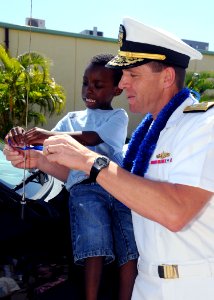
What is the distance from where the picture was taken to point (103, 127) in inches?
87.5

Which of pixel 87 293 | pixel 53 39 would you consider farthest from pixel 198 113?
pixel 53 39

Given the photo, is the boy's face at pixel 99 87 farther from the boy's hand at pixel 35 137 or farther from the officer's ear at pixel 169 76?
the officer's ear at pixel 169 76

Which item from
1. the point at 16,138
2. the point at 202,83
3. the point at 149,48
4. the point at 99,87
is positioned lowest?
the point at 16,138

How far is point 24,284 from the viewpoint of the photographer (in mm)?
1740

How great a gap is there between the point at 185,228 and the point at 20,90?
7.81 meters

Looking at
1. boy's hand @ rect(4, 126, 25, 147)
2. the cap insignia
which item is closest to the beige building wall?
boy's hand @ rect(4, 126, 25, 147)

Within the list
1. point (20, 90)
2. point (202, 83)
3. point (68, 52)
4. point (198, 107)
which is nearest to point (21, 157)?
point (198, 107)

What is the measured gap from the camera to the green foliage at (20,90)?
340 inches

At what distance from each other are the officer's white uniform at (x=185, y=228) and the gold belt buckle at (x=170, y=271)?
0.04 feet

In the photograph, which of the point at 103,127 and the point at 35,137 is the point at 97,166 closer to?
the point at 35,137

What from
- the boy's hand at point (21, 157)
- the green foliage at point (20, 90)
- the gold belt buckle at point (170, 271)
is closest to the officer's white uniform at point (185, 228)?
the gold belt buckle at point (170, 271)

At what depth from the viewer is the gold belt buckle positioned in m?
1.39

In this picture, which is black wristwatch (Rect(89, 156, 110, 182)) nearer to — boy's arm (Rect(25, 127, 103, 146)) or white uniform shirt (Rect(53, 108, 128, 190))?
boy's arm (Rect(25, 127, 103, 146))

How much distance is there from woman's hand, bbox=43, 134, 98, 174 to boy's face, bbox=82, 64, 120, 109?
106cm
